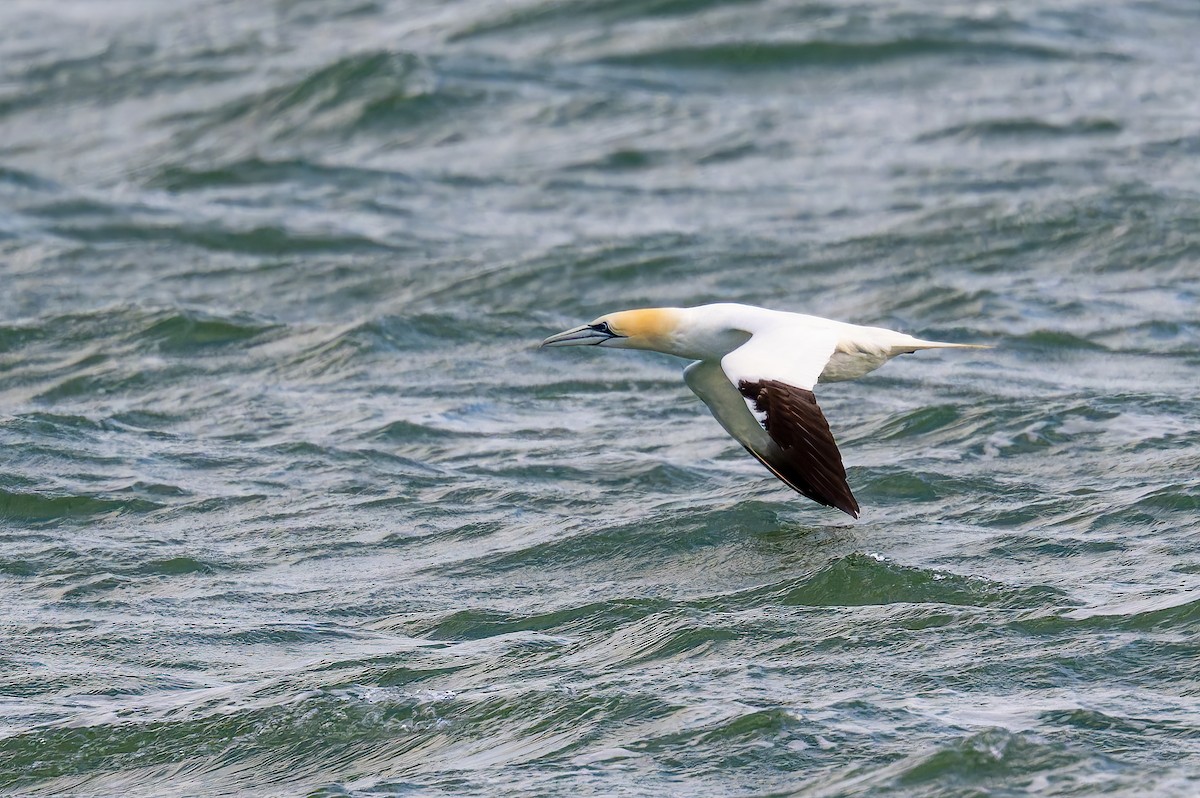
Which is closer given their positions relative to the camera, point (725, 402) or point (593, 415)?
point (725, 402)

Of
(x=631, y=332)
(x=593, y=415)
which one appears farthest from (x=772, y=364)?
(x=593, y=415)

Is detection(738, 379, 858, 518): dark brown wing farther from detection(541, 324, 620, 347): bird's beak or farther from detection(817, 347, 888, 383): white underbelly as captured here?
detection(541, 324, 620, 347): bird's beak

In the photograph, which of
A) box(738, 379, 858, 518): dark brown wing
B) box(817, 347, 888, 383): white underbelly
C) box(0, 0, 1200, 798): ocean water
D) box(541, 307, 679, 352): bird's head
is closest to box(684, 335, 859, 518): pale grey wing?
box(738, 379, 858, 518): dark brown wing

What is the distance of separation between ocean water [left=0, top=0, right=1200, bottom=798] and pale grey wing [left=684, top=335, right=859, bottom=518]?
0.35m

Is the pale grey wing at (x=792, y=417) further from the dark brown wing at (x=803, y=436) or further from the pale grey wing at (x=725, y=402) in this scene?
the pale grey wing at (x=725, y=402)

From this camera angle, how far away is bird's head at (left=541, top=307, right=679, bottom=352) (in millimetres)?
8500

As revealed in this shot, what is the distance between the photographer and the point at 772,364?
24.5 feet

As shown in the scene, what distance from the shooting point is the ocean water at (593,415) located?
618cm

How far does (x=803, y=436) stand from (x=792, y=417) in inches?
3.4

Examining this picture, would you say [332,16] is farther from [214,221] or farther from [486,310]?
[486,310]

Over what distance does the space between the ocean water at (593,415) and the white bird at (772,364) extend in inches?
16.0

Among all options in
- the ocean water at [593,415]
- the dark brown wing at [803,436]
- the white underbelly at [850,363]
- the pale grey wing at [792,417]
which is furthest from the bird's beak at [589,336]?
the dark brown wing at [803,436]

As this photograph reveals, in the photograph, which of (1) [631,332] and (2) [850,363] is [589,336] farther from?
(2) [850,363]

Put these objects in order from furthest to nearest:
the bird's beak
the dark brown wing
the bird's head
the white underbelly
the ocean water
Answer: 1. the bird's beak
2. the bird's head
3. the white underbelly
4. the dark brown wing
5. the ocean water
